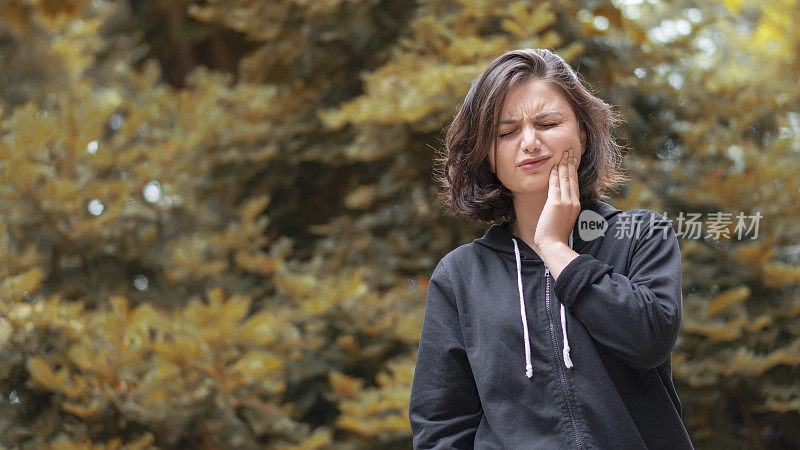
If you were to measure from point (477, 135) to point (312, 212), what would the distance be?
291 cm

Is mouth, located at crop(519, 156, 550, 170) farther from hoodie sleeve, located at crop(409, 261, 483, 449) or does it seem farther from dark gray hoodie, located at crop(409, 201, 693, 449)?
hoodie sleeve, located at crop(409, 261, 483, 449)

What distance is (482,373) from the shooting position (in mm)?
1394

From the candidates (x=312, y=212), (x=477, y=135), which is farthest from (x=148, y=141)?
(x=477, y=135)

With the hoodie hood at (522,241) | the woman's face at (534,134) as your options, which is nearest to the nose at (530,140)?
the woman's face at (534,134)

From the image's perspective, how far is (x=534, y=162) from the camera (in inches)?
56.6

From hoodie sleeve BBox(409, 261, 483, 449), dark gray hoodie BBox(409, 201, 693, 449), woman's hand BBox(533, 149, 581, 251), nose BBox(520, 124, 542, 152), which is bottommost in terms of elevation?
hoodie sleeve BBox(409, 261, 483, 449)

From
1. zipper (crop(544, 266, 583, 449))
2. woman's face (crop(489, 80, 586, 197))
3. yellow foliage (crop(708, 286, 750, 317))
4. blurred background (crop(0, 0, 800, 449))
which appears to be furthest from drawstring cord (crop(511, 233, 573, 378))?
yellow foliage (crop(708, 286, 750, 317))

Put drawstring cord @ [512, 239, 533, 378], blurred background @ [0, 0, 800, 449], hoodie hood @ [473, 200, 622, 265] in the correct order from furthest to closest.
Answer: blurred background @ [0, 0, 800, 449] → hoodie hood @ [473, 200, 622, 265] → drawstring cord @ [512, 239, 533, 378]

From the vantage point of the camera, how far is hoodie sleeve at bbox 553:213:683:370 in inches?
48.6

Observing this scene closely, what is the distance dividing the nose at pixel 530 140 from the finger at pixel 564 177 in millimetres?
53

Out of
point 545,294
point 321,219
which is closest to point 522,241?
point 545,294

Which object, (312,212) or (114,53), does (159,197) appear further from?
(114,53)

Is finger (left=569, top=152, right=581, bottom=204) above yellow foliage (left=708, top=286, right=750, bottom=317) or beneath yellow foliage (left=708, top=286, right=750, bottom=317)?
above

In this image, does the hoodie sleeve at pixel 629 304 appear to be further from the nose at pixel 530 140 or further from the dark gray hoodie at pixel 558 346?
the nose at pixel 530 140
